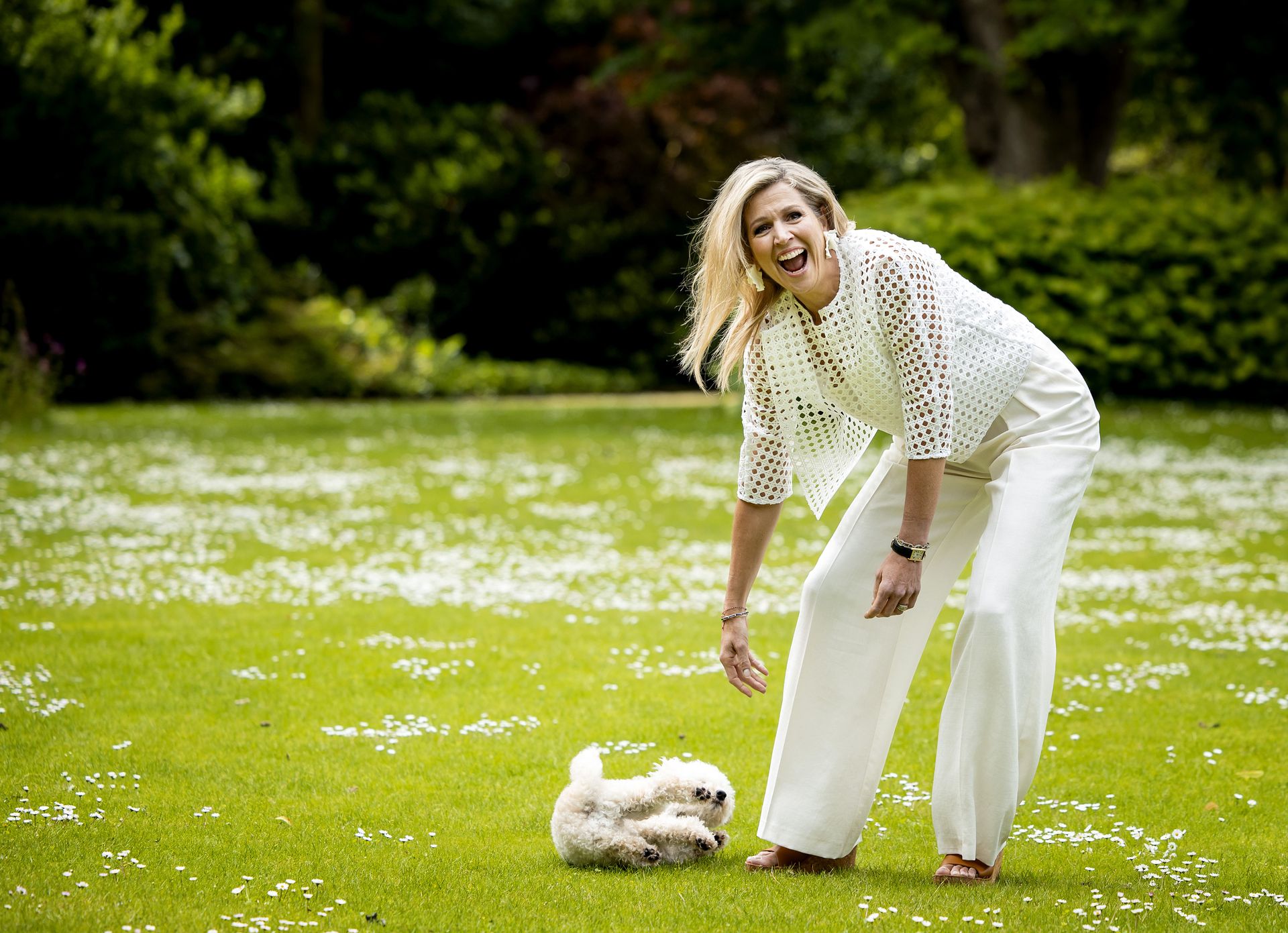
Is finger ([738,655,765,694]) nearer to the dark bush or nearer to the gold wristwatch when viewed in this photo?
the gold wristwatch

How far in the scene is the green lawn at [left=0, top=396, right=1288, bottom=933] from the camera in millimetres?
3941

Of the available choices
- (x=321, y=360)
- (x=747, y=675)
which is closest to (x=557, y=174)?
(x=321, y=360)

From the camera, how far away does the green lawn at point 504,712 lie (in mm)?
3941

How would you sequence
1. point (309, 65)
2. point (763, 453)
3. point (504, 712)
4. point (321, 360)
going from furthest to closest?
point (309, 65) < point (321, 360) < point (504, 712) < point (763, 453)

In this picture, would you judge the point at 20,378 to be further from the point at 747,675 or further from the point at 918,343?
the point at 918,343

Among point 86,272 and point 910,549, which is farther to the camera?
point 86,272

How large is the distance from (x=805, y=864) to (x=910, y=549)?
1.04 meters

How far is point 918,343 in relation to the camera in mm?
3910

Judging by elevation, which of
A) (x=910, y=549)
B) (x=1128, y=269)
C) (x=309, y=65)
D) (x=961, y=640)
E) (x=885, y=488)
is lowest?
(x=961, y=640)

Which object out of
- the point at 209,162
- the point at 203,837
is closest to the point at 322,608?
the point at 203,837

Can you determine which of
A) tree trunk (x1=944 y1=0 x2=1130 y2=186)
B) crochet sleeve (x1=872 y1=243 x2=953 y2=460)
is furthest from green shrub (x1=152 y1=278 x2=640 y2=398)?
crochet sleeve (x1=872 y1=243 x2=953 y2=460)

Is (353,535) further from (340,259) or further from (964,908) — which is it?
(340,259)

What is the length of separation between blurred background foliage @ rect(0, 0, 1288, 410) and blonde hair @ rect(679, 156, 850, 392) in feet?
40.3

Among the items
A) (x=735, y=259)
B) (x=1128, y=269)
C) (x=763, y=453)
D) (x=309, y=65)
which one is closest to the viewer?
(x=735, y=259)
